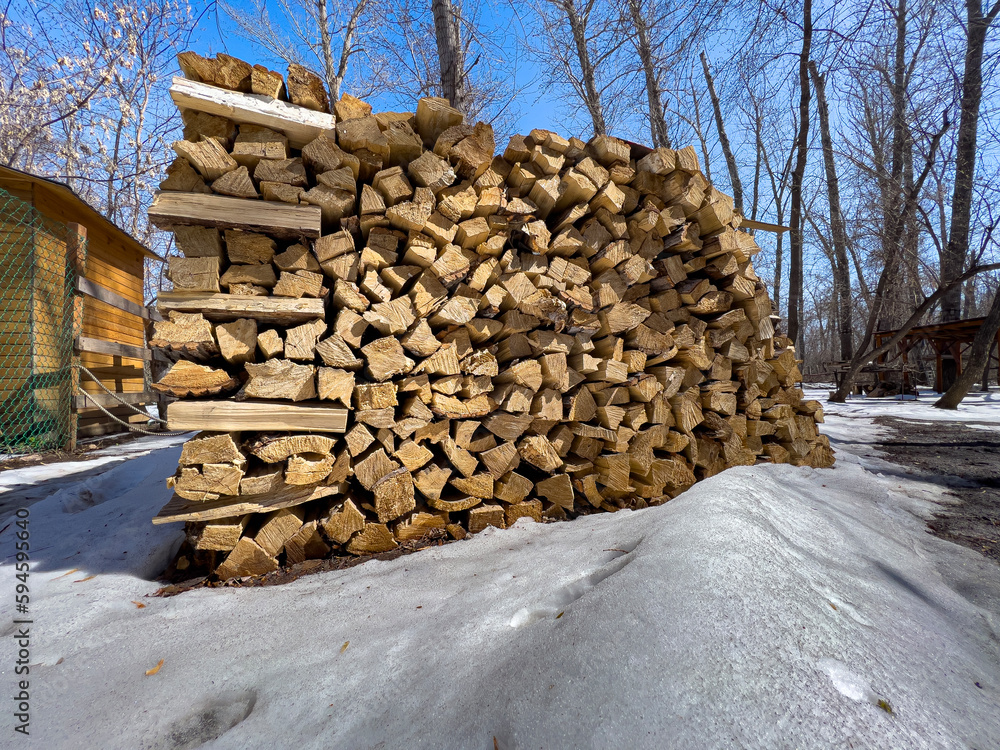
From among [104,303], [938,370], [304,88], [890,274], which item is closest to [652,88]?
[890,274]

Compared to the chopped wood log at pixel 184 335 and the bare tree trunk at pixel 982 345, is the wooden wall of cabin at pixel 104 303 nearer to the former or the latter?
the chopped wood log at pixel 184 335

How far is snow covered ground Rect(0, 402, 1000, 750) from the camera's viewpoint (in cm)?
106

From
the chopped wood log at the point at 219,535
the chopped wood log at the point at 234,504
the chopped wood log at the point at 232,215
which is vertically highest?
the chopped wood log at the point at 232,215

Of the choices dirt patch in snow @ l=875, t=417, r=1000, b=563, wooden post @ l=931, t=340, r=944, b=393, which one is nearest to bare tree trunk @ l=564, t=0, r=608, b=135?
dirt patch in snow @ l=875, t=417, r=1000, b=563

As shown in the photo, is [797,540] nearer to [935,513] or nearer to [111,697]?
[935,513]

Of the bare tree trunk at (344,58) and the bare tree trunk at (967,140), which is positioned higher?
the bare tree trunk at (344,58)

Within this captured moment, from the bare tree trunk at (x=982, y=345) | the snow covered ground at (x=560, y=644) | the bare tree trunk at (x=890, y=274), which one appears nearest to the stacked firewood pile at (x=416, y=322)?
the snow covered ground at (x=560, y=644)

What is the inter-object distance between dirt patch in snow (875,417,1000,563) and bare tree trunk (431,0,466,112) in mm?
4871

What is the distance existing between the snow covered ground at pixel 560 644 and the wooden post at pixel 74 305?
3.18 meters

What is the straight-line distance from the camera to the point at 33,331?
15.4 ft

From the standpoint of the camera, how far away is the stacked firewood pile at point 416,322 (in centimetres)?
197

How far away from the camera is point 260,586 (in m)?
1.94

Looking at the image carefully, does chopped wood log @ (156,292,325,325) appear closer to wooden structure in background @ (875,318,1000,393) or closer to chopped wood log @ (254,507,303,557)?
chopped wood log @ (254,507,303,557)

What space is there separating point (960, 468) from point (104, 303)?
968 centimetres
